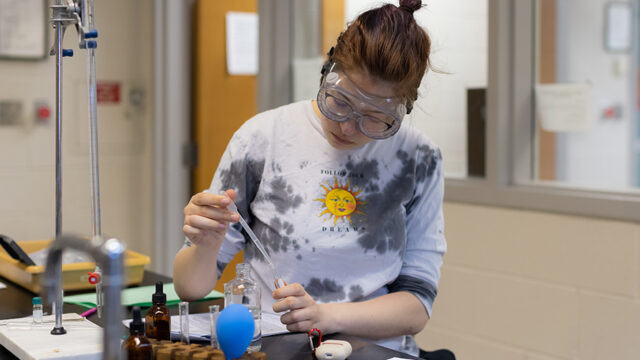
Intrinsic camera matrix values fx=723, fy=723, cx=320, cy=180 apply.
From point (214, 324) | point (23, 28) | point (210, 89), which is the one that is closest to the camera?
point (214, 324)

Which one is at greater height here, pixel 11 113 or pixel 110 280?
pixel 11 113

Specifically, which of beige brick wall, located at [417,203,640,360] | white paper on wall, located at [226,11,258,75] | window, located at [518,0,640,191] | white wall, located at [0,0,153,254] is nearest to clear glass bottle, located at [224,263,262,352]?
beige brick wall, located at [417,203,640,360]

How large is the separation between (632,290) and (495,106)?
79 centimetres

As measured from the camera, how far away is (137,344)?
1091 millimetres

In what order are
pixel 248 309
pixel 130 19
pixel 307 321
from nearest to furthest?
pixel 248 309
pixel 307 321
pixel 130 19

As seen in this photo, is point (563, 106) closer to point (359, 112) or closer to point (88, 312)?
point (359, 112)

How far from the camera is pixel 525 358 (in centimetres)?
254

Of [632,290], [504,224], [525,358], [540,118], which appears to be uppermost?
[540,118]

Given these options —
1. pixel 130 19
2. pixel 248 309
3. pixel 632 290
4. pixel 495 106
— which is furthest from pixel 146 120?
pixel 248 309

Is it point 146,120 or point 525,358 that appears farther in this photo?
point 146,120

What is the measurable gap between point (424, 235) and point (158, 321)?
0.69m

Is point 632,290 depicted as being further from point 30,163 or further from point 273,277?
point 30,163

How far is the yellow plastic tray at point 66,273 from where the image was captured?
182 cm

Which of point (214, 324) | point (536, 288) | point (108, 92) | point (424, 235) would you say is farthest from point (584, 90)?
point (108, 92)
